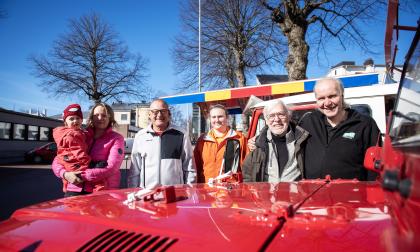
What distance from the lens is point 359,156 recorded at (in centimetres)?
249

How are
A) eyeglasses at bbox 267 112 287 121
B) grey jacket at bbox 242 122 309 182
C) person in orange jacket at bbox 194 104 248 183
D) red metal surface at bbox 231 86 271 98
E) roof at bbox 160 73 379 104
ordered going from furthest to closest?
1. red metal surface at bbox 231 86 271 98
2. roof at bbox 160 73 379 104
3. person in orange jacket at bbox 194 104 248 183
4. eyeglasses at bbox 267 112 287 121
5. grey jacket at bbox 242 122 309 182

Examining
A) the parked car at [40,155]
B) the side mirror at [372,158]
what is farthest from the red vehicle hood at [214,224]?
Answer: the parked car at [40,155]

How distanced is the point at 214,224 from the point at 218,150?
2413 millimetres

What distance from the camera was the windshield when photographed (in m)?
1.33

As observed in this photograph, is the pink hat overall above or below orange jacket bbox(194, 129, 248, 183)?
above

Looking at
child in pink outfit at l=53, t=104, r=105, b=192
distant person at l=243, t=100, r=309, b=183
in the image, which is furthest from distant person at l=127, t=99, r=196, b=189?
distant person at l=243, t=100, r=309, b=183

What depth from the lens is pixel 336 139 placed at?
2.53 meters

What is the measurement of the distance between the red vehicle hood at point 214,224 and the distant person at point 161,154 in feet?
5.04

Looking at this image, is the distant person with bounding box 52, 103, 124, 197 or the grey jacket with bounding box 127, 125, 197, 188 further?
the grey jacket with bounding box 127, 125, 197, 188

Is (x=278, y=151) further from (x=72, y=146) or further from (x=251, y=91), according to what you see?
(x=251, y=91)

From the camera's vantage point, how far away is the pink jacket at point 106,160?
122 inches

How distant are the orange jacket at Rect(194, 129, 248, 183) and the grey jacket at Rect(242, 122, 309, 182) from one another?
0.76 m

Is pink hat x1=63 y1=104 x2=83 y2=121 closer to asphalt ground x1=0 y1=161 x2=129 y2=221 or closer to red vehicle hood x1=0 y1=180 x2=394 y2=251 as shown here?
red vehicle hood x1=0 y1=180 x2=394 y2=251

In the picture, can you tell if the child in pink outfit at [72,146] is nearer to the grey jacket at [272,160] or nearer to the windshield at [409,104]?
the grey jacket at [272,160]
